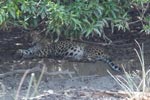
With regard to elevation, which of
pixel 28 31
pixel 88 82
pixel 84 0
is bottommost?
pixel 88 82

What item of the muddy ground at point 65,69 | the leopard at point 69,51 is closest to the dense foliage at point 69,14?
the muddy ground at point 65,69

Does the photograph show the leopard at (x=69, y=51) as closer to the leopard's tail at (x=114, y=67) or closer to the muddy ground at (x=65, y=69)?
the muddy ground at (x=65, y=69)

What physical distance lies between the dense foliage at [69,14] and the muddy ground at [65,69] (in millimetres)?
681

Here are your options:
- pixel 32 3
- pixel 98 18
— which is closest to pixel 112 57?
pixel 98 18

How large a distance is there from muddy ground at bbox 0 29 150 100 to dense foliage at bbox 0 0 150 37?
681mm

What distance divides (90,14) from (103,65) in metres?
2.35

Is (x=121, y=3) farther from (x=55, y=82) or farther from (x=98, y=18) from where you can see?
(x=55, y=82)

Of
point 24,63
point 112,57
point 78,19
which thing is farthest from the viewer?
point 112,57

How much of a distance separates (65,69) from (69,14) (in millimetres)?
1969

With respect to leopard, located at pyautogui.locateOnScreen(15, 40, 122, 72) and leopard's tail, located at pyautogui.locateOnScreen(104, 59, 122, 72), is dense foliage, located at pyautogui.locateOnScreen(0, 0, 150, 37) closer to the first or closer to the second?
leopard's tail, located at pyautogui.locateOnScreen(104, 59, 122, 72)

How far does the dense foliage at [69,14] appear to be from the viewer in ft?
19.4

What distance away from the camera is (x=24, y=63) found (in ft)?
26.6

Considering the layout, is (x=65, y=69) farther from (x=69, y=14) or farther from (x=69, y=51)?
(x=69, y=14)

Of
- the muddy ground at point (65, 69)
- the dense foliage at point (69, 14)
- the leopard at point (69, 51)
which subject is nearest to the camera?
the dense foliage at point (69, 14)
